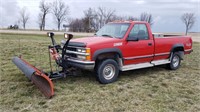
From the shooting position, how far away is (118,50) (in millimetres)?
6035

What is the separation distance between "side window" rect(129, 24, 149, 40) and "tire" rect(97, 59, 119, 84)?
→ 3.57 ft

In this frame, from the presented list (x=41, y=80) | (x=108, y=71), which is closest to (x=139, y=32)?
(x=108, y=71)

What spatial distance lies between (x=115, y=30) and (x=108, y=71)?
4.68 ft

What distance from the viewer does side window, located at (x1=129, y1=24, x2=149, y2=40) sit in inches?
256

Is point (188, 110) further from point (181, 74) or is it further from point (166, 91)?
point (181, 74)

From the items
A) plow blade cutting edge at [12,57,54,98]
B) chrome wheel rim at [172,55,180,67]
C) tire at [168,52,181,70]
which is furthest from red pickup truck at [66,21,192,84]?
plow blade cutting edge at [12,57,54,98]

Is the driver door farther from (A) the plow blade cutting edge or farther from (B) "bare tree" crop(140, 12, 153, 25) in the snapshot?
(B) "bare tree" crop(140, 12, 153, 25)

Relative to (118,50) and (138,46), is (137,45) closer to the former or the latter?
(138,46)

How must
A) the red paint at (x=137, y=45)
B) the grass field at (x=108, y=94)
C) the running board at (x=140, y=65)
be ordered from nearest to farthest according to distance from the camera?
the grass field at (x=108, y=94) → the red paint at (x=137, y=45) → the running board at (x=140, y=65)

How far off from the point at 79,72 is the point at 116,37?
1552mm

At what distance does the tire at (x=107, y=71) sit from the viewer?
582 centimetres

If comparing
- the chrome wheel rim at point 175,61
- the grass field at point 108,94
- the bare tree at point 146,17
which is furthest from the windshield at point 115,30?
the bare tree at point 146,17

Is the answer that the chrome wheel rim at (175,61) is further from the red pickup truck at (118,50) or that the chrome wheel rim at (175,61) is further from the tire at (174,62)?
the red pickup truck at (118,50)

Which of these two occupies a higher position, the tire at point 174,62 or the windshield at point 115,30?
the windshield at point 115,30
